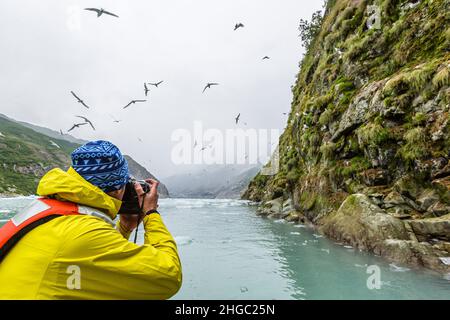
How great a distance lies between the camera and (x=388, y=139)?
1305 centimetres

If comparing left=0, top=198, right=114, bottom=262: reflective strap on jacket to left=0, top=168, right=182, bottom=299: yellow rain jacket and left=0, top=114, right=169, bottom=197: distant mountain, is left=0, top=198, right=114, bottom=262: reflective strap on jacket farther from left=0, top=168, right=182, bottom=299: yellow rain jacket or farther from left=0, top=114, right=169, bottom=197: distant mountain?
left=0, top=114, right=169, bottom=197: distant mountain

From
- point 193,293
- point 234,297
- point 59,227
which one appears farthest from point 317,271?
point 59,227

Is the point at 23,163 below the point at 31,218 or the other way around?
below

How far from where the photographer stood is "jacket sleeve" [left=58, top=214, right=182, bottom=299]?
55.0 inches

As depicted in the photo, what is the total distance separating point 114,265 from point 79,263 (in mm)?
172

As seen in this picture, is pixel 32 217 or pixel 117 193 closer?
pixel 32 217

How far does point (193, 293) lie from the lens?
772 cm

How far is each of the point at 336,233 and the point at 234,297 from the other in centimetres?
806

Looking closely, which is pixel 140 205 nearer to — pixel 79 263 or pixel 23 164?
pixel 79 263

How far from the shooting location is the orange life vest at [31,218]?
1.37 m

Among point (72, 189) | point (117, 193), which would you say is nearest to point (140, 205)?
point (117, 193)

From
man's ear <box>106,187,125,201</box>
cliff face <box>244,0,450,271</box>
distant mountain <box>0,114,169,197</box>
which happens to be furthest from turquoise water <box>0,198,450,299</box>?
distant mountain <box>0,114,169,197</box>

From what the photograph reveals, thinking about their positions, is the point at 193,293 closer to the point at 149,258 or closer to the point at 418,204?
the point at 149,258
